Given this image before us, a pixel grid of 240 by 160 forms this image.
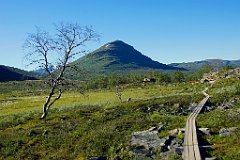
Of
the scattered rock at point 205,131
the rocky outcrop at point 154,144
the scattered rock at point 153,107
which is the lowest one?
the rocky outcrop at point 154,144

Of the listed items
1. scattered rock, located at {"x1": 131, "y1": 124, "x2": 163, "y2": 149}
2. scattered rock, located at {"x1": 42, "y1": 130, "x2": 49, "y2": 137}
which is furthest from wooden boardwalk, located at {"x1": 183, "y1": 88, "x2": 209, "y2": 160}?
scattered rock, located at {"x1": 42, "y1": 130, "x2": 49, "y2": 137}

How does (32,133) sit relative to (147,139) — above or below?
above

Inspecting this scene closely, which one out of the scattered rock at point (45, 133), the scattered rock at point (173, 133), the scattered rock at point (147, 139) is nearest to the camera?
the scattered rock at point (147, 139)

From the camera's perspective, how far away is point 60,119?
51625 millimetres

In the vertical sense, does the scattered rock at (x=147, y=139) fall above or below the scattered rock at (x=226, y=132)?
below

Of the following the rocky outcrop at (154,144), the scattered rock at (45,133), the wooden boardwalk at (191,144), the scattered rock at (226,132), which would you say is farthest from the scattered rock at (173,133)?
the scattered rock at (45,133)

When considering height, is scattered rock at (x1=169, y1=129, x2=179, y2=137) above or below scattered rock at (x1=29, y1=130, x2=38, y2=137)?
above

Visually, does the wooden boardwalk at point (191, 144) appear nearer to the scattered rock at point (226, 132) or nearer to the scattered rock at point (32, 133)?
the scattered rock at point (226, 132)

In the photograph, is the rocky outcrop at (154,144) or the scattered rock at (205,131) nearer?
the rocky outcrop at (154,144)

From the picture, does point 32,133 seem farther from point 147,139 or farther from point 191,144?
point 191,144

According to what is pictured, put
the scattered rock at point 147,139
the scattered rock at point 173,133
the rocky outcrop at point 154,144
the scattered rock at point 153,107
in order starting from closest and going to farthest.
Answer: the rocky outcrop at point 154,144 → the scattered rock at point 147,139 → the scattered rock at point 173,133 → the scattered rock at point 153,107

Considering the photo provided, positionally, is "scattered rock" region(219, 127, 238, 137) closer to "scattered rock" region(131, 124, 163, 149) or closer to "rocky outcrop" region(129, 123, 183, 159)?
"rocky outcrop" region(129, 123, 183, 159)

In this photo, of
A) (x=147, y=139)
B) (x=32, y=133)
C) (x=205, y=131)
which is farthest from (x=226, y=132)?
(x=32, y=133)

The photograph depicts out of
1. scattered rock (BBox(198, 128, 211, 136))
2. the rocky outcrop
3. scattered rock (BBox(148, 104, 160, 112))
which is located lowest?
the rocky outcrop
